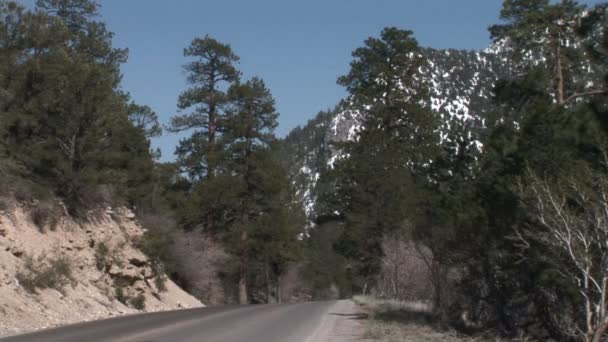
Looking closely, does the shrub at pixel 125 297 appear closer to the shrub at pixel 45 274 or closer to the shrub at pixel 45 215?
the shrub at pixel 45 274

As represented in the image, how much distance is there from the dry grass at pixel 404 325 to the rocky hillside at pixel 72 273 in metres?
8.54

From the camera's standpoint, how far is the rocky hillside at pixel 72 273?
2277 cm

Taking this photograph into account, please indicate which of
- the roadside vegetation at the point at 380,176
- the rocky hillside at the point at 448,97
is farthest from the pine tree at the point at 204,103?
the rocky hillside at the point at 448,97

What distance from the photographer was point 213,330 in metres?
19.1

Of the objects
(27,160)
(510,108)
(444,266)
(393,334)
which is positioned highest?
(510,108)

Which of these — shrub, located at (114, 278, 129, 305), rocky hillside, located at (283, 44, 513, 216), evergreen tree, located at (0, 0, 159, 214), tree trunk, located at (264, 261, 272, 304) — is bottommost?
shrub, located at (114, 278, 129, 305)

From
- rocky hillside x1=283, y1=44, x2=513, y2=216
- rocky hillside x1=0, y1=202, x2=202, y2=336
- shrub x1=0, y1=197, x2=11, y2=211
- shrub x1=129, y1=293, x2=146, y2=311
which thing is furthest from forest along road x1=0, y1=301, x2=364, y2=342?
rocky hillside x1=283, y1=44, x2=513, y2=216

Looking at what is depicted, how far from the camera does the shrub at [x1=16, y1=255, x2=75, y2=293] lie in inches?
951

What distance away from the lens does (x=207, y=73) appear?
173ft

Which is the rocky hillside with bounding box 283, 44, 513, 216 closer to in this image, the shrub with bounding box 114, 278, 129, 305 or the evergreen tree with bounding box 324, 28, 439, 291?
the evergreen tree with bounding box 324, 28, 439, 291

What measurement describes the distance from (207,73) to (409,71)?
43.2 ft

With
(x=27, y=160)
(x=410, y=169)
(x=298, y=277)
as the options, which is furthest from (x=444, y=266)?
(x=298, y=277)

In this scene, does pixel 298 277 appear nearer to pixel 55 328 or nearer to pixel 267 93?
pixel 267 93

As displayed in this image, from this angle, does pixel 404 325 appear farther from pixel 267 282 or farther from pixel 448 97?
pixel 448 97
